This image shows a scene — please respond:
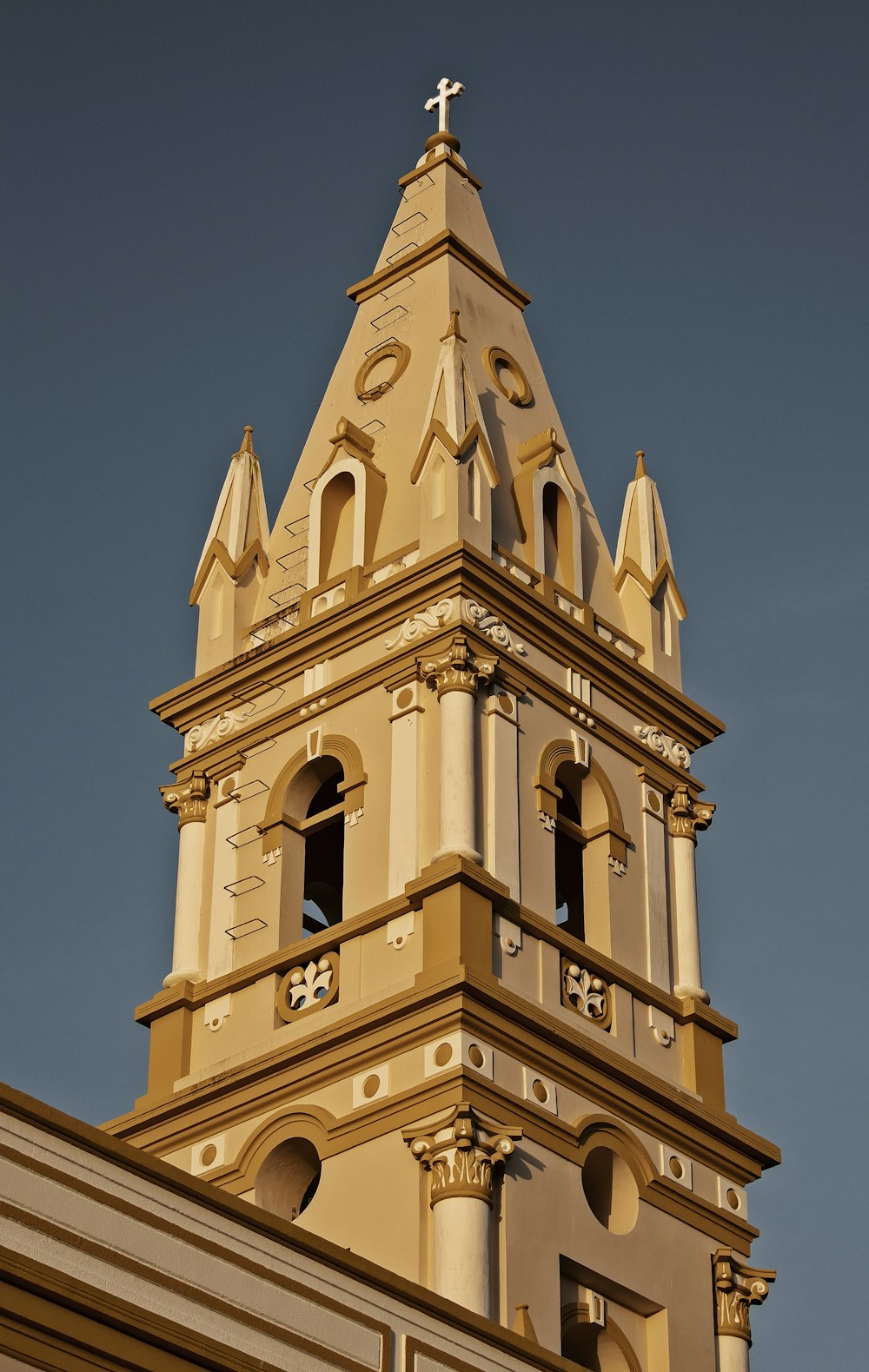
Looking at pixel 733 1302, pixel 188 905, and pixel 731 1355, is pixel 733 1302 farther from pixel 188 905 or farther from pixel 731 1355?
pixel 188 905

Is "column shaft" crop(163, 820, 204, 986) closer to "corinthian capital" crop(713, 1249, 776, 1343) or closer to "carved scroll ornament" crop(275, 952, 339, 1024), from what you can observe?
"carved scroll ornament" crop(275, 952, 339, 1024)

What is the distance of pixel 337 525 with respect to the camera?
122 feet

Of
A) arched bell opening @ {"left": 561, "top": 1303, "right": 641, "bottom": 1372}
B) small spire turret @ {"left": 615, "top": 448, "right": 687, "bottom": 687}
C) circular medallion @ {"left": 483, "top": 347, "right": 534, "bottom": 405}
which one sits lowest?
arched bell opening @ {"left": 561, "top": 1303, "right": 641, "bottom": 1372}

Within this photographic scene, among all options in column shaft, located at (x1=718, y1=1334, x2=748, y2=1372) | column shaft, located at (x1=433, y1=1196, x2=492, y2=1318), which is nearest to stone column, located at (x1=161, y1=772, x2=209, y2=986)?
column shaft, located at (x1=433, y1=1196, x2=492, y2=1318)

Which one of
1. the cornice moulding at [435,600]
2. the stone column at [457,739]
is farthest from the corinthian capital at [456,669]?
the cornice moulding at [435,600]

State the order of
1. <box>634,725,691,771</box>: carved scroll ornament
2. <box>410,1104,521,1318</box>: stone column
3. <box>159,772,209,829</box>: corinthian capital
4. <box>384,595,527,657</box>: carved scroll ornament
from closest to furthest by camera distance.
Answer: <box>410,1104,521,1318</box>: stone column → <box>384,595,527,657</box>: carved scroll ornament → <box>159,772,209,829</box>: corinthian capital → <box>634,725,691,771</box>: carved scroll ornament

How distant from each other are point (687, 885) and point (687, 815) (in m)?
1.06

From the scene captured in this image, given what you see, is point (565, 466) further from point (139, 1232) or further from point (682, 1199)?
point (139, 1232)

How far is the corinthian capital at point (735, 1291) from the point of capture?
105 feet

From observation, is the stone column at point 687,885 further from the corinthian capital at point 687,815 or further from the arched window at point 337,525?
the arched window at point 337,525

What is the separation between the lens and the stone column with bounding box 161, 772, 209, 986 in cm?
3438

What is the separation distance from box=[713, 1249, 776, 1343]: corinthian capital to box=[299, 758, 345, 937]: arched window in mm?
6654

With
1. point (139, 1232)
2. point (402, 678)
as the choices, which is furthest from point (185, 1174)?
point (402, 678)

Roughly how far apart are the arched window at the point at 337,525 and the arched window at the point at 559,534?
262 cm
